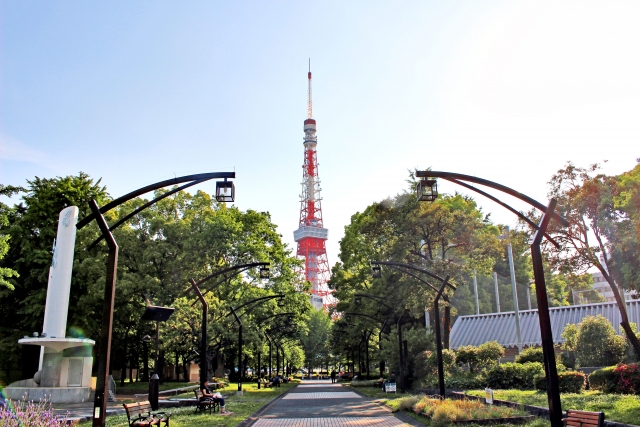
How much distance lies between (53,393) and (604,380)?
2378 cm

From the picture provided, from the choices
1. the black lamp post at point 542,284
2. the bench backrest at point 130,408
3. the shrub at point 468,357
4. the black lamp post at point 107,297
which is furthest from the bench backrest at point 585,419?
the shrub at point 468,357

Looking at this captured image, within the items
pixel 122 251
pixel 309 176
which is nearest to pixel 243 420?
pixel 122 251

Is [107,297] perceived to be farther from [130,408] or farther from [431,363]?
[431,363]

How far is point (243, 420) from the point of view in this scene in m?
17.7

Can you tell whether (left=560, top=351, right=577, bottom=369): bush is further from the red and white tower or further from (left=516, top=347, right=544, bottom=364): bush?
the red and white tower

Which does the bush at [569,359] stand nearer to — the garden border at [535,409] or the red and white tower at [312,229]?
the garden border at [535,409]

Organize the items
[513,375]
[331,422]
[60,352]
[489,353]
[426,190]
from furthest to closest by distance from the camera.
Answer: [489,353]
[60,352]
[513,375]
[331,422]
[426,190]

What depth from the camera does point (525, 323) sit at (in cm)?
4488

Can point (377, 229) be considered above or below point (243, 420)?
above

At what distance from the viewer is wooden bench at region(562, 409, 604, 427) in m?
10.4

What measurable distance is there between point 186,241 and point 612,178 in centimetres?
2806

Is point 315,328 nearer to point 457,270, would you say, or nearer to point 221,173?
point 457,270

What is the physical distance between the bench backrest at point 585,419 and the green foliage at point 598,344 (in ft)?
66.2

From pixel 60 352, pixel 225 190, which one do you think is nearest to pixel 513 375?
pixel 225 190
